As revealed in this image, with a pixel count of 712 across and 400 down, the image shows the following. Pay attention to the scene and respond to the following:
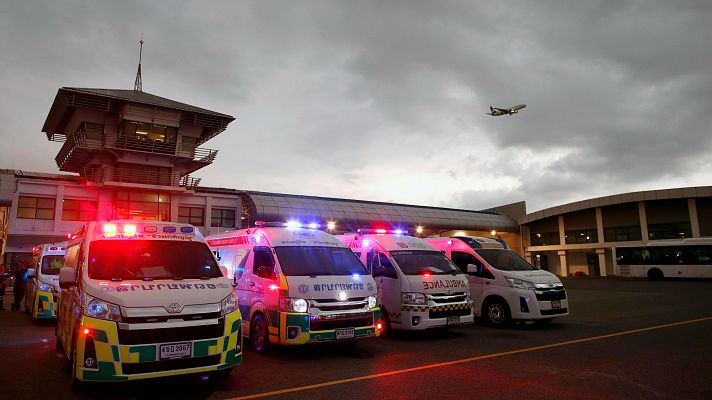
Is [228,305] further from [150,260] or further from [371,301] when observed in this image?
[371,301]

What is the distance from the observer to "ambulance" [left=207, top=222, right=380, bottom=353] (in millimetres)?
8000

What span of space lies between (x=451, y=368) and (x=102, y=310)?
5.18m

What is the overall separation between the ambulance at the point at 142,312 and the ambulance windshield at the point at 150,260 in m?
0.01

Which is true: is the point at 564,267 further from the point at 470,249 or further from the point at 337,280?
the point at 337,280

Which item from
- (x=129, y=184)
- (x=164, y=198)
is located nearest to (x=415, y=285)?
(x=129, y=184)

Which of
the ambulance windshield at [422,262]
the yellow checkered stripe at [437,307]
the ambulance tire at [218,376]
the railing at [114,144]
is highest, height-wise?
the railing at [114,144]

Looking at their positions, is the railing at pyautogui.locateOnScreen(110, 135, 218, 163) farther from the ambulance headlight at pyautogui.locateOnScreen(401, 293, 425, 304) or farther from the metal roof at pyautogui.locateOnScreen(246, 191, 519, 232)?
the ambulance headlight at pyautogui.locateOnScreen(401, 293, 425, 304)

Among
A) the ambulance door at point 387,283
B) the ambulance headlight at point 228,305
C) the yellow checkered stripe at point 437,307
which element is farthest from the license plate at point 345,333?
the ambulance headlight at point 228,305

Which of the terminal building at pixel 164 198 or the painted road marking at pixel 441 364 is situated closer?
the painted road marking at pixel 441 364

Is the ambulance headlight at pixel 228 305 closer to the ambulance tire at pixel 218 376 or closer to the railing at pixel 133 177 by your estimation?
the ambulance tire at pixel 218 376

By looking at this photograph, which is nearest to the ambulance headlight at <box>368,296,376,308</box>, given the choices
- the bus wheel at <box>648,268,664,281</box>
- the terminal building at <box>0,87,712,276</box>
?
the terminal building at <box>0,87,712,276</box>

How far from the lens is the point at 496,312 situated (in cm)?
1230

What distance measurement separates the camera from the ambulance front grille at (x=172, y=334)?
5.39m

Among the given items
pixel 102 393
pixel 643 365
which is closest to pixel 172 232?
pixel 102 393
